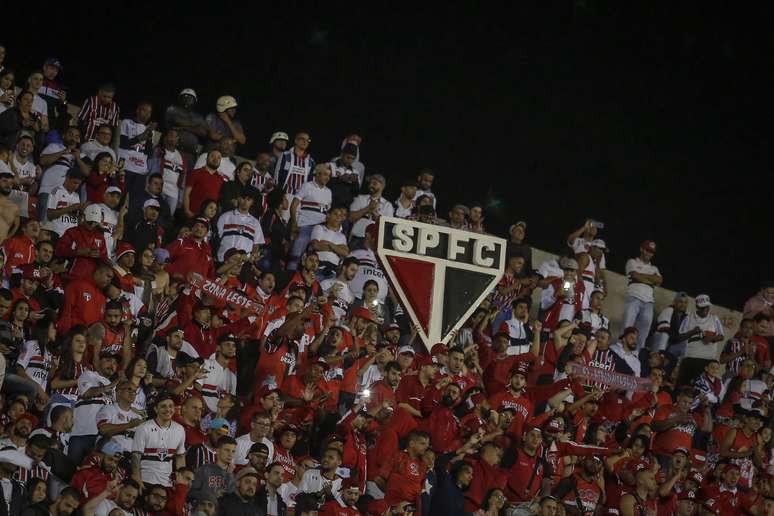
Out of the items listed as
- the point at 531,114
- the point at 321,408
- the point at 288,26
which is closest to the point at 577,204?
the point at 531,114

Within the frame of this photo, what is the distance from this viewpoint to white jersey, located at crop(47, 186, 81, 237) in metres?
11.5

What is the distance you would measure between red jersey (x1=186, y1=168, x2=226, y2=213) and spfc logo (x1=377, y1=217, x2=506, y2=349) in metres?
6.03

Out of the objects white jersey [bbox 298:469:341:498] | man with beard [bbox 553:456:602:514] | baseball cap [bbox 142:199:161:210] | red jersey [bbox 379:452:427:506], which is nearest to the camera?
white jersey [bbox 298:469:341:498]

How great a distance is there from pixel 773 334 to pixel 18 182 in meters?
8.35

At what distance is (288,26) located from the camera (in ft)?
57.3

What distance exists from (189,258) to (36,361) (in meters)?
2.04

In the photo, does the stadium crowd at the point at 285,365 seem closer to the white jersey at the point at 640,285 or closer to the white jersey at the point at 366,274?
the white jersey at the point at 366,274

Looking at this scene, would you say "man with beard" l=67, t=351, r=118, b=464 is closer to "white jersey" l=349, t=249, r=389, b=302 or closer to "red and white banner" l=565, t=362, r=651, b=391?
"white jersey" l=349, t=249, r=389, b=302

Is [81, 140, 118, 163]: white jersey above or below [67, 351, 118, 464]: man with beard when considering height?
above

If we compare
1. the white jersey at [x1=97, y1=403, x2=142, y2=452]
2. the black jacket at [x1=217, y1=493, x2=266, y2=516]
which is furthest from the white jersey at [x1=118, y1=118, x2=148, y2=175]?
the black jacket at [x1=217, y1=493, x2=266, y2=516]

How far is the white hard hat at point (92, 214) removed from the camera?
1121cm

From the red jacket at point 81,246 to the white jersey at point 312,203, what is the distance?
7.83ft

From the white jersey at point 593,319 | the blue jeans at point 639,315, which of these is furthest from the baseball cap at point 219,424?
the blue jeans at point 639,315

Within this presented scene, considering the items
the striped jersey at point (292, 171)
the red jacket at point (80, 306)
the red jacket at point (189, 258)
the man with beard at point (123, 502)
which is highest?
the striped jersey at point (292, 171)
